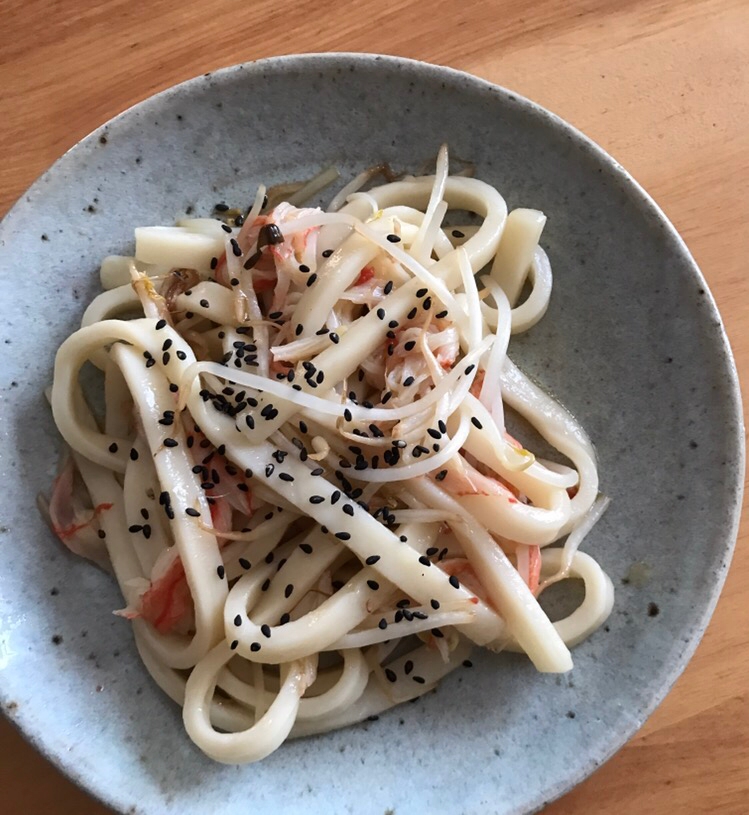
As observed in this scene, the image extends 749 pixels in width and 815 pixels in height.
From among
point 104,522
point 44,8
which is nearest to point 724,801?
point 104,522

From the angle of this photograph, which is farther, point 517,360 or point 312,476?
point 517,360

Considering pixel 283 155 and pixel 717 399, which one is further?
pixel 283 155

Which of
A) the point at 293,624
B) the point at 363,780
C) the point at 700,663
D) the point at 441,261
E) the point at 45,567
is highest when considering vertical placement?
the point at 441,261

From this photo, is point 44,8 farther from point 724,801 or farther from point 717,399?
point 724,801

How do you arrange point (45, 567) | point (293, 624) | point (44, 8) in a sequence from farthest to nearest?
point (44, 8)
point (45, 567)
point (293, 624)
